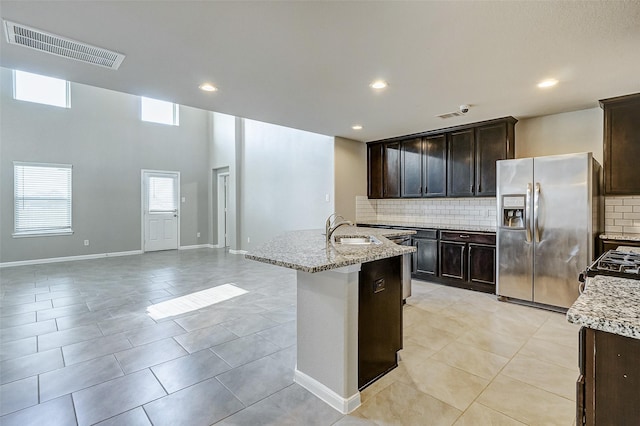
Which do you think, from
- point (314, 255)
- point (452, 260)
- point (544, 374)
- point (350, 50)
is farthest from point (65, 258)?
point (544, 374)

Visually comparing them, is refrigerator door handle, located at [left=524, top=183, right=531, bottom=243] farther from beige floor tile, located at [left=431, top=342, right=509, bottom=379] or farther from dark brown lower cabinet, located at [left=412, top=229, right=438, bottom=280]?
beige floor tile, located at [left=431, top=342, right=509, bottom=379]

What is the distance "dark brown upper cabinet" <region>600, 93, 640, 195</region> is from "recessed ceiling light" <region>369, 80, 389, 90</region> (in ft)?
8.44

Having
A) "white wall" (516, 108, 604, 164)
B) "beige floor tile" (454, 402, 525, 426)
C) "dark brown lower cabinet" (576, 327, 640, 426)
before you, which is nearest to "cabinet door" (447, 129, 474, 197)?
"white wall" (516, 108, 604, 164)

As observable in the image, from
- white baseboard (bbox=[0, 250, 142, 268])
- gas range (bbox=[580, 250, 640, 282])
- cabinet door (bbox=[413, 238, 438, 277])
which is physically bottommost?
white baseboard (bbox=[0, 250, 142, 268])

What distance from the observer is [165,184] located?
8.11 metres

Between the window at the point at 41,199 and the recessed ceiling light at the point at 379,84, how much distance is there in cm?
696

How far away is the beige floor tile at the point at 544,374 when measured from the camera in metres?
2.05

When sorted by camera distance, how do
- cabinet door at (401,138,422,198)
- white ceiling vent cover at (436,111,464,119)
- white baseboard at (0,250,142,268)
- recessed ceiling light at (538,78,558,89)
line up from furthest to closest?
white baseboard at (0,250,142,268) < cabinet door at (401,138,422,198) < white ceiling vent cover at (436,111,464,119) < recessed ceiling light at (538,78,558,89)

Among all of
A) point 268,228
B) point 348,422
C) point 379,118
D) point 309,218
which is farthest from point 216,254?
point 348,422

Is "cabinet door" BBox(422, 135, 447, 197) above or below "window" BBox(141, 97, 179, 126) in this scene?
below

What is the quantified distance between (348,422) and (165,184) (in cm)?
787

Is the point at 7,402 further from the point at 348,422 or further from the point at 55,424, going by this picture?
the point at 348,422

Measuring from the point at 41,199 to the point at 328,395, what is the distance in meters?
7.48

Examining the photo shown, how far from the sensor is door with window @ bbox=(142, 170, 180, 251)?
25.6 ft
